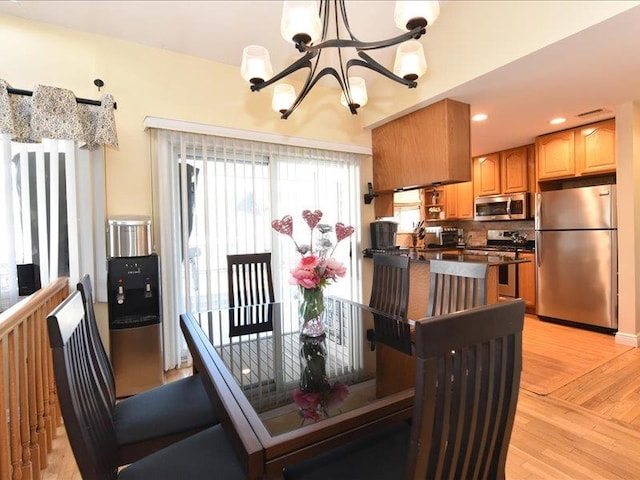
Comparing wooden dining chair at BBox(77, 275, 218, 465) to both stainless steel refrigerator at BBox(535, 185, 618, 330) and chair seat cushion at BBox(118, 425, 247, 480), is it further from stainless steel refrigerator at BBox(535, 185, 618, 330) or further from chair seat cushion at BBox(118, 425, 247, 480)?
stainless steel refrigerator at BBox(535, 185, 618, 330)

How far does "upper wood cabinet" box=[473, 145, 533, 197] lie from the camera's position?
4570mm

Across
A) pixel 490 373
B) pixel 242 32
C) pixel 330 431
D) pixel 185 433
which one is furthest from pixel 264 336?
pixel 242 32

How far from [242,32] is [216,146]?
946mm

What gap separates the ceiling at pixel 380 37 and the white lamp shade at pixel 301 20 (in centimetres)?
140

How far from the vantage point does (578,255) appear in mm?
3701

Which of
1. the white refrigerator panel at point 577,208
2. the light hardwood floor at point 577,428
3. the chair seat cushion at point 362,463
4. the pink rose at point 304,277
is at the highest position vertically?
the white refrigerator panel at point 577,208

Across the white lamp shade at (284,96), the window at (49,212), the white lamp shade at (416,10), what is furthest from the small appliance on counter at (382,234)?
the window at (49,212)

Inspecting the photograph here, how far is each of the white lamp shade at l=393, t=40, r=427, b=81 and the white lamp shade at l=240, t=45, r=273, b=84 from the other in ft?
2.37

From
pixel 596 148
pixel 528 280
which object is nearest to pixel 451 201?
pixel 528 280

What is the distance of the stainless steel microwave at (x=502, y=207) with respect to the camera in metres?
4.56

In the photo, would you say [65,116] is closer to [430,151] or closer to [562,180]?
Answer: [430,151]

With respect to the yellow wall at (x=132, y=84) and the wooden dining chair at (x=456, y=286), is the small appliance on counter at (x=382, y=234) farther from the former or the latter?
the wooden dining chair at (x=456, y=286)

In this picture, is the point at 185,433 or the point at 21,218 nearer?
the point at 185,433

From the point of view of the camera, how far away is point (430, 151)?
10.00 feet
